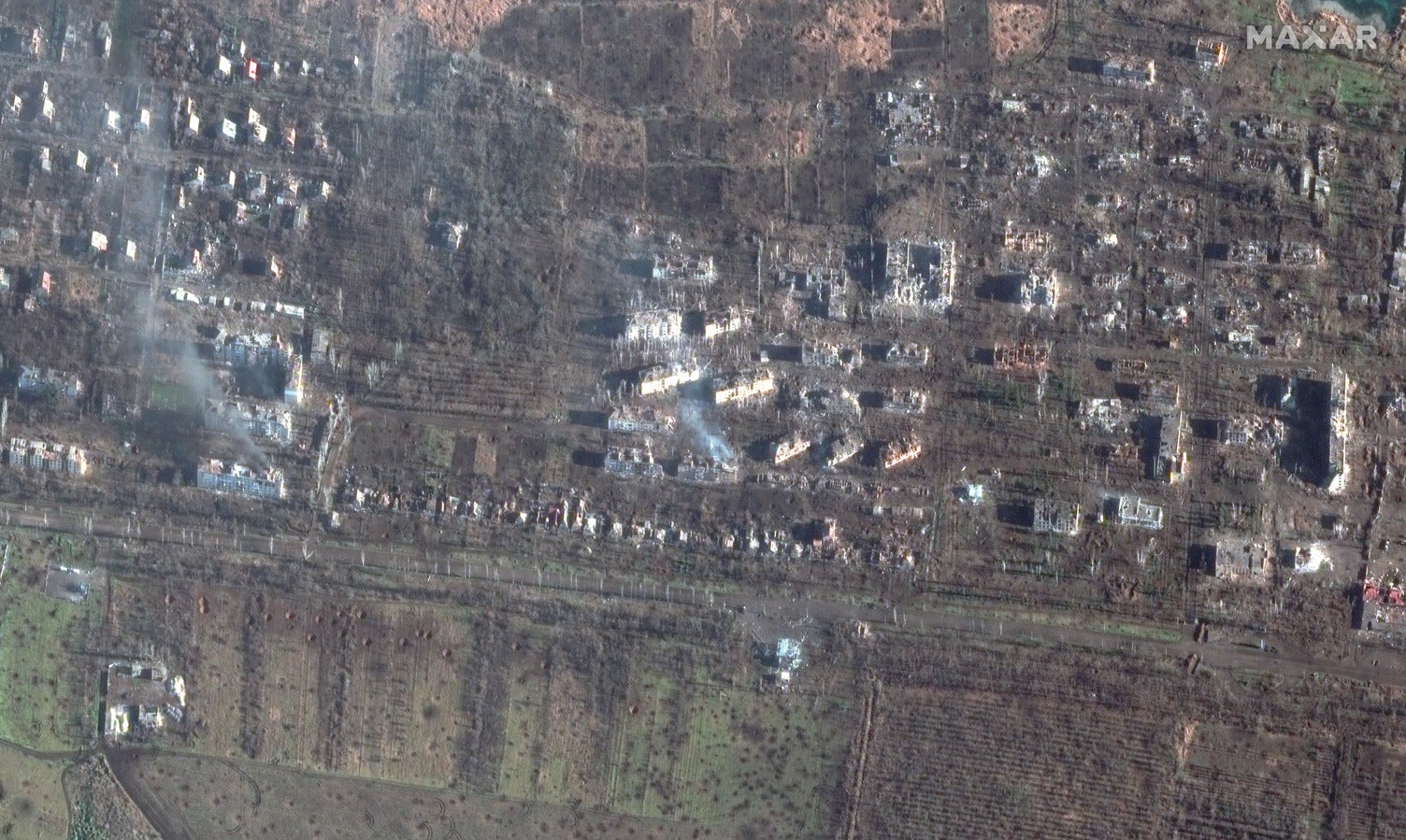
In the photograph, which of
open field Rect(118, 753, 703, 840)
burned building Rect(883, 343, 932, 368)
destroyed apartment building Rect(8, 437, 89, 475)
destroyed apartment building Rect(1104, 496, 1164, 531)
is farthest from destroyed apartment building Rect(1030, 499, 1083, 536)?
destroyed apartment building Rect(8, 437, 89, 475)

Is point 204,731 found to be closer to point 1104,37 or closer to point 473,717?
point 473,717

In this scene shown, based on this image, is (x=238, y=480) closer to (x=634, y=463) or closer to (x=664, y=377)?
(x=634, y=463)

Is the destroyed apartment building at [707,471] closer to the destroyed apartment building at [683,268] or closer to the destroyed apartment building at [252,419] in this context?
the destroyed apartment building at [683,268]

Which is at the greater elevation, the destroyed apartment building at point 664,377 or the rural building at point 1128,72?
the rural building at point 1128,72

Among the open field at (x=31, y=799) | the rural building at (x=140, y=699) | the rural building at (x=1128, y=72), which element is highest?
the rural building at (x=1128, y=72)

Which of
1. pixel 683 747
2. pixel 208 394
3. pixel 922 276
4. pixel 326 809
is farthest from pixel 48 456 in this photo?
pixel 922 276

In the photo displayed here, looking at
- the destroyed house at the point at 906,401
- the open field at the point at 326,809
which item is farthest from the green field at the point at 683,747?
the destroyed house at the point at 906,401

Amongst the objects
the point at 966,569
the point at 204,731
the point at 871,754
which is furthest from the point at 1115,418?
the point at 204,731
